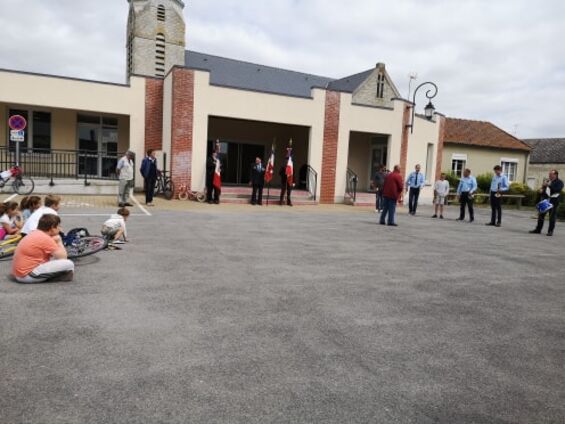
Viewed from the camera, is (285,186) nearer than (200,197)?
No

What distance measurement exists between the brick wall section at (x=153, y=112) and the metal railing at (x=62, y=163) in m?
1.55

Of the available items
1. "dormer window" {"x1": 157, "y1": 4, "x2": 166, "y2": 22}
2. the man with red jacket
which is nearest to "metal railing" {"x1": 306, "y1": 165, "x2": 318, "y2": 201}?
the man with red jacket

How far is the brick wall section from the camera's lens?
1925cm

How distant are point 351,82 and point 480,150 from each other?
35.2 ft

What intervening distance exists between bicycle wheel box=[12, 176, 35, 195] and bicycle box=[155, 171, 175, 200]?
4287 millimetres

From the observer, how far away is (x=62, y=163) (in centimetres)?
1853

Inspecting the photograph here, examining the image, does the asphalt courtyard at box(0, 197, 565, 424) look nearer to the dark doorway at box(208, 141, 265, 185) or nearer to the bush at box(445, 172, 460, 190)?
the dark doorway at box(208, 141, 265, 185)

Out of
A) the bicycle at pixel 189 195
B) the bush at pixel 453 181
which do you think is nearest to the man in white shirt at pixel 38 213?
the bicycle at pixel 189 195

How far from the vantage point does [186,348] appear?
4.07 m

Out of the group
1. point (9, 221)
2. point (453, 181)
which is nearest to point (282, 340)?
point (9, 221)

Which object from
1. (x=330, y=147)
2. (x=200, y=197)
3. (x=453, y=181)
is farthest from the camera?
(x=453, y=181)

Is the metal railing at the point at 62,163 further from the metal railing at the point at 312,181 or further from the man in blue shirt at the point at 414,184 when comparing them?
the man in blue shirt at the point at 414,184

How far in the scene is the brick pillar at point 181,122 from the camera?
57.5 feet

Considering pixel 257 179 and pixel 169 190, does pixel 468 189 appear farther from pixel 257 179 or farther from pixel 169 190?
pixel 169 190
